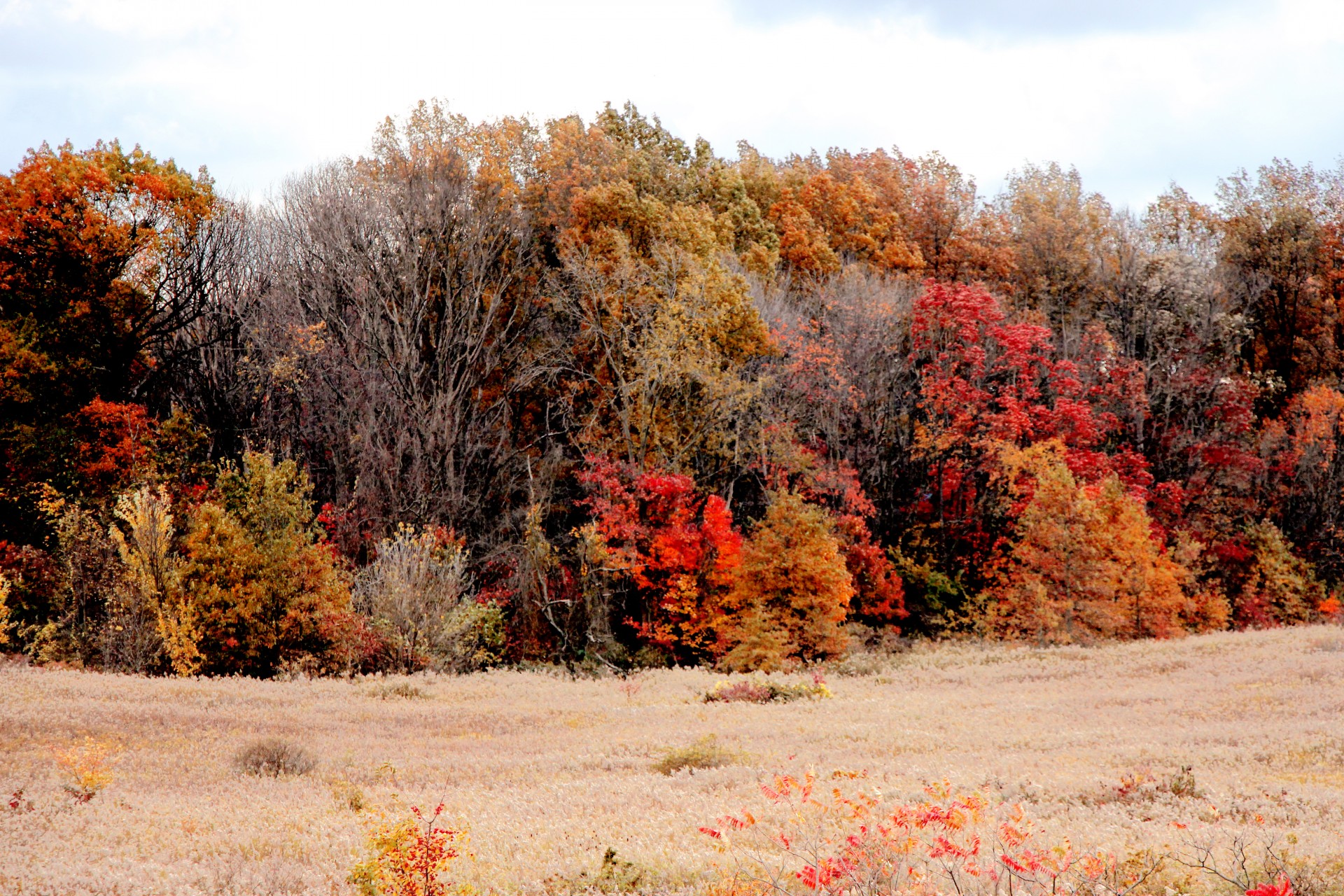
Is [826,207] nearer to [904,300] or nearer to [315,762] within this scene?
[904,300]

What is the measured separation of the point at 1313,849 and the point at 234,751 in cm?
1127

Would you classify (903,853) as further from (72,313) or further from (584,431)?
(72,313)

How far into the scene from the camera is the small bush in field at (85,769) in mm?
10023

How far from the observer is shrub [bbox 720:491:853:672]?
88.4 feet

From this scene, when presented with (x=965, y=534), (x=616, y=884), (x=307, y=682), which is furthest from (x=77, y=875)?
(x=965, y=534)

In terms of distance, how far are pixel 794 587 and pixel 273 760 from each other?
1711 cm

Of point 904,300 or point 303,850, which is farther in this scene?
point 904,300

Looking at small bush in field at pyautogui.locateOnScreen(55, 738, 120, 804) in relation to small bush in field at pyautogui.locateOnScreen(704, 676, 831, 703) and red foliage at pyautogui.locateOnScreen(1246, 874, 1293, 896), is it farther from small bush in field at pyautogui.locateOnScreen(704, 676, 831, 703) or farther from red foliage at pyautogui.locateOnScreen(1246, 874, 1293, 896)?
small bush in field at pyautogui.locateOnScreen(704, 676, 831, 703)

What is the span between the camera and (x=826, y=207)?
4403 cm

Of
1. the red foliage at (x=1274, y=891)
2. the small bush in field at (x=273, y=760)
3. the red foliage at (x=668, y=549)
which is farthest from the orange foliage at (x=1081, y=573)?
the red foliage at (x=1274, y=891)

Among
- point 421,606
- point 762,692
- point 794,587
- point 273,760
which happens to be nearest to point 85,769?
point 273,760

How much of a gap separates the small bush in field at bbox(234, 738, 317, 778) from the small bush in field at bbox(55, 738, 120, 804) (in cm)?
134

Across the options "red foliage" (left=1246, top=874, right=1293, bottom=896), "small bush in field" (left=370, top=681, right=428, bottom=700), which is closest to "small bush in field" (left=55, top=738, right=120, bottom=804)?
"small bush in field" (left=370, top=681, right=428, bottom=700)

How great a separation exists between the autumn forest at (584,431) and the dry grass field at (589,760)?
16.7ft
